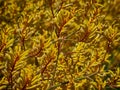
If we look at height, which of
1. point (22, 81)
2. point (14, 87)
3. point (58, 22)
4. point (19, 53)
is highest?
point (58, 22)

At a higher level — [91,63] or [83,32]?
[83,32]

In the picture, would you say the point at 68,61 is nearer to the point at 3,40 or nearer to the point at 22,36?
the point at 22,36

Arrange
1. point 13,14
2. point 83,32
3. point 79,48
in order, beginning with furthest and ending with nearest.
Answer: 1. point 13,14
2. point 79,48
3. point 83,32

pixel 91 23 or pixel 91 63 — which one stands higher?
pixel 91 23

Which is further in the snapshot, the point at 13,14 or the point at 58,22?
the point at 13,14

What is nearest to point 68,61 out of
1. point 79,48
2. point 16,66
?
point 79,48

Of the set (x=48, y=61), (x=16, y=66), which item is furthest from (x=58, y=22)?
(x=16, y=66)

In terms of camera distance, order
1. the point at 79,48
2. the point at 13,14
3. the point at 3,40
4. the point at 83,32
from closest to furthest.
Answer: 1. the point at 3,40
2. the point at 83,32
3. the point at 79,48
4. the point at 13,14

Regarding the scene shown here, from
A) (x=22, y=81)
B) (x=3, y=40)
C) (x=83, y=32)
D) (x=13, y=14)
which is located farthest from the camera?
(x=13, y=14)

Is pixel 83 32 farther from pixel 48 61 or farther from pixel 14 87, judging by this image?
pixel 14 87
